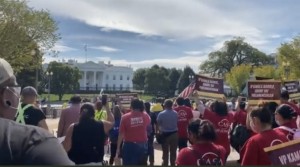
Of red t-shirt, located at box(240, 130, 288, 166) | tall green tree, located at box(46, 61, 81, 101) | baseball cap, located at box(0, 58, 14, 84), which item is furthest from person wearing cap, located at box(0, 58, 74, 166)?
tall green tree, located at box(46, 61, 81, 101)

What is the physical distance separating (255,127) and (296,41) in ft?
203

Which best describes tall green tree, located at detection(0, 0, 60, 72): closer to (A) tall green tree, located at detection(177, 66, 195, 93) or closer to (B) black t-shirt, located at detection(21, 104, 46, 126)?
(B) black t-shirt, located at detection(21, 104, 46, 126)

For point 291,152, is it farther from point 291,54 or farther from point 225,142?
point 291,54

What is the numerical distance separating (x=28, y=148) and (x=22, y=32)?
39.1 metres

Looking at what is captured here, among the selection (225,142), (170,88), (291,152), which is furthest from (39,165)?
(170,88)

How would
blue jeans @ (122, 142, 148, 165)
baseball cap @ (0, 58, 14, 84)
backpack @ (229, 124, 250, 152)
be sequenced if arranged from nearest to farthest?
baseball cap @ (0, 58, 14, 84)
blue jeans @ (122, 142, 148, 165)
backpack @ (229, 124, 250, 152)

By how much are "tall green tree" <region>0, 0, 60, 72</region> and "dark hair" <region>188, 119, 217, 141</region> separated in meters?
33.9

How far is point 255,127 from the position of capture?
5.07m

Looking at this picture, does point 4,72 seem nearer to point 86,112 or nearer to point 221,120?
point 86,112

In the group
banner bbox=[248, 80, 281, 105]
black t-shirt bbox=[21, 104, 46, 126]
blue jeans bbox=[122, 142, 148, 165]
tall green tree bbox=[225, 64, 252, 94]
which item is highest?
tall green tree bbox=[225, 64, 252, 94]

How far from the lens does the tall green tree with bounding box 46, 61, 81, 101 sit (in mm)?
95300

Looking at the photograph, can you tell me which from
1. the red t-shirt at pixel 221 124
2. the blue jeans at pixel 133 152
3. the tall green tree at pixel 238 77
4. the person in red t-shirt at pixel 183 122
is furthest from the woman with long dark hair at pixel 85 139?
the tall green tree at pixel 238 77

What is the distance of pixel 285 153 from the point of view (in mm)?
3830

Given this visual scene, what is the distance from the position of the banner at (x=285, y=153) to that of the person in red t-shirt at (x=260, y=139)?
1.78ft
